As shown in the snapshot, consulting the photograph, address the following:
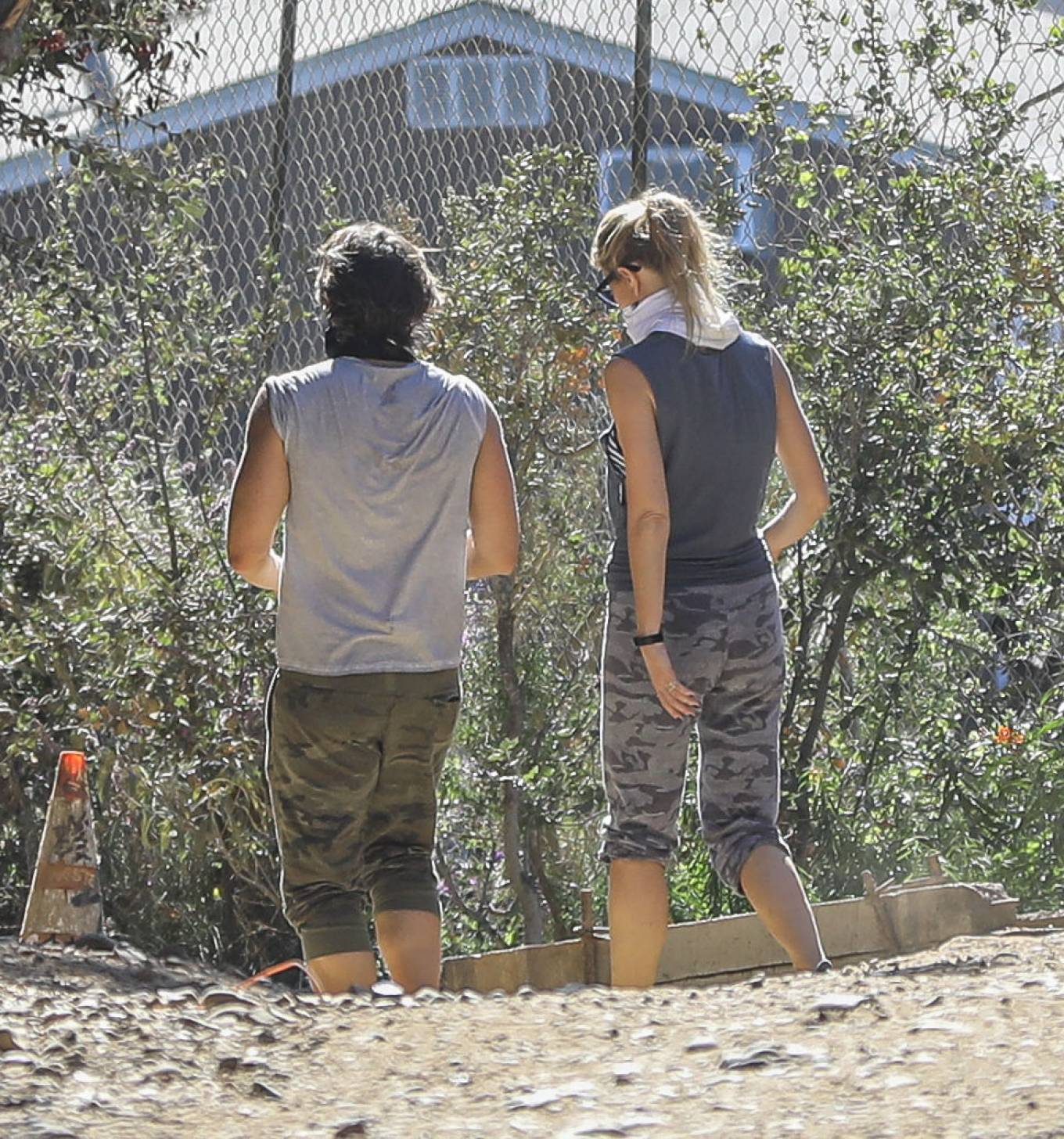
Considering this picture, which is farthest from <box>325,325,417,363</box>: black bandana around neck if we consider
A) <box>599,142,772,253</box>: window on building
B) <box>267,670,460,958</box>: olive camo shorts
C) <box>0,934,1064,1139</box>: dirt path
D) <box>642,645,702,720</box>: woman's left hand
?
<box>599,142,772,253</box>: window on building

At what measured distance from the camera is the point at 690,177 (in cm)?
602

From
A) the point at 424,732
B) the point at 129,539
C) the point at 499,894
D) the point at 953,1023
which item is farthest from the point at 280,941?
the point at 953,1023

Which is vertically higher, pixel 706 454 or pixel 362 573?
pixel 706 454

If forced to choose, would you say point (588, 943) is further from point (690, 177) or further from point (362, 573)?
point (690, 177)

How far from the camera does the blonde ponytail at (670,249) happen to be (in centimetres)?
438

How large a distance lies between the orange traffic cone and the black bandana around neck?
1.70 m

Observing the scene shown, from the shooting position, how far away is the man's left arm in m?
4.17

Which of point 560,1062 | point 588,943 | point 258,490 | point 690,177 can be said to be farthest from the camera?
point 690,177

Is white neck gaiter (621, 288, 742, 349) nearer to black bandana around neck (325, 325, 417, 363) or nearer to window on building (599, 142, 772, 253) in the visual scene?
black bandana around neck (325, 325, 417, 363)

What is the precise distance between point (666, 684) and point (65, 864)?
2.04m

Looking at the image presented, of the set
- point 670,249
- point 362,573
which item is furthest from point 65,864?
point 670,249

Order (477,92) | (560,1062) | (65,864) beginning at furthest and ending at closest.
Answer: (477,92)
(65,864)
(560,1062)

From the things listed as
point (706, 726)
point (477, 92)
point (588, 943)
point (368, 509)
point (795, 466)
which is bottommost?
point (588, 943)

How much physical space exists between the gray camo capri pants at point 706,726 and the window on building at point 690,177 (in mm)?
1807
